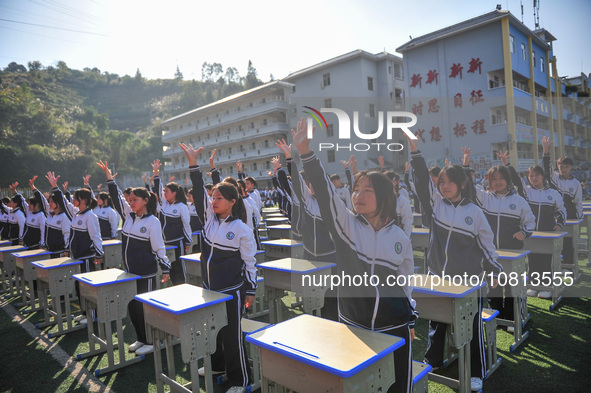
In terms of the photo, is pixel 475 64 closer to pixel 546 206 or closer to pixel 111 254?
pixel 546 206

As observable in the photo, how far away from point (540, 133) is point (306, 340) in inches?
1144

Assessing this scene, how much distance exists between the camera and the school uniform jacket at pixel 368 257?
2383mm

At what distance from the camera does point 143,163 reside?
65.7m

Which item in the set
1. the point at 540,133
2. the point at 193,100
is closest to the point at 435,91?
the point at 540,133

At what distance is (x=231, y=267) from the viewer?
3.59m

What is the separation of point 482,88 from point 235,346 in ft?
78.7

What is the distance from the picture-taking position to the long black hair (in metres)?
3.55

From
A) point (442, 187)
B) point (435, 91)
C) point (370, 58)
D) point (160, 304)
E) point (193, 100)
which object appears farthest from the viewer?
point (193, 100)

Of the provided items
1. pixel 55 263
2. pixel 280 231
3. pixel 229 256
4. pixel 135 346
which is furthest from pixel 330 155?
pixel 229 256

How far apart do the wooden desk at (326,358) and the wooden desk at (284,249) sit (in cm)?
345

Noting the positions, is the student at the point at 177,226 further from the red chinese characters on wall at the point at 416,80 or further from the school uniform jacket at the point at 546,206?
the red chinese characters on wall at the point at 416,80

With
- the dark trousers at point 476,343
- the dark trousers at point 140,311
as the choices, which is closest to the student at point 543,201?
the dark trousers at point 476,343

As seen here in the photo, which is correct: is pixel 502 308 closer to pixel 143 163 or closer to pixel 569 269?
pixel 569 269

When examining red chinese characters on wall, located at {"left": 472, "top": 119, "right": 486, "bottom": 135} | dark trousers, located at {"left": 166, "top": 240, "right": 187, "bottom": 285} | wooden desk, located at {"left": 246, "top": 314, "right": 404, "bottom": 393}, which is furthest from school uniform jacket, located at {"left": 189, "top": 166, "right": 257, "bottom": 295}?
red chinese characters on wall, located at {"left": 472, "top": 119, "right": 486, "bottom": 135}
